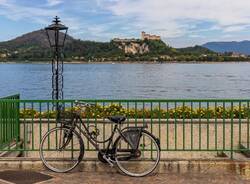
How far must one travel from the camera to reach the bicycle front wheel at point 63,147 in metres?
7.86

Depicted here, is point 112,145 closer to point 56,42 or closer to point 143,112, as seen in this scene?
point 143,112

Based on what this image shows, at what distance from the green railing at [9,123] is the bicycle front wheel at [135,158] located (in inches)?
93.9

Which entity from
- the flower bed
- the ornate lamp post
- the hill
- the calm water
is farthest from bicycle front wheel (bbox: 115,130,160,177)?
the hill

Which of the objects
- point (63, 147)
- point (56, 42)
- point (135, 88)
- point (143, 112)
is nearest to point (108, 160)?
point (63, 147)

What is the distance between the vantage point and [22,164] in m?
8.12

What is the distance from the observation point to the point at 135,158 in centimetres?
775

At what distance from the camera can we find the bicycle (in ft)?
25.0

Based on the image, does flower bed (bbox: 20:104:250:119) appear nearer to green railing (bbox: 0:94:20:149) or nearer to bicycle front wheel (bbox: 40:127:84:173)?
green railing (bbox: 0:94:20:149)

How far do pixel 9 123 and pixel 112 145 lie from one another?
2653 mm

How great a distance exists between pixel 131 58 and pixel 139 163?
177 meters

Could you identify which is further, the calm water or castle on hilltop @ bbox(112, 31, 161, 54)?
castle on hilltop @ bbox(112, 31, 161, 54)

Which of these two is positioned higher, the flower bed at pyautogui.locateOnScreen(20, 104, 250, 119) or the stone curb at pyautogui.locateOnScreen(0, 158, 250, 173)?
the flower bed at pyautogui.locateOnScreen(20, 104, 250, 119)

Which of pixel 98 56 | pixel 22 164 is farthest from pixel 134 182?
pixel 98 56

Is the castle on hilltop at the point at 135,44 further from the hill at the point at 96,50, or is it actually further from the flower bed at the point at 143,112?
the flower bed at the point at 143,112
